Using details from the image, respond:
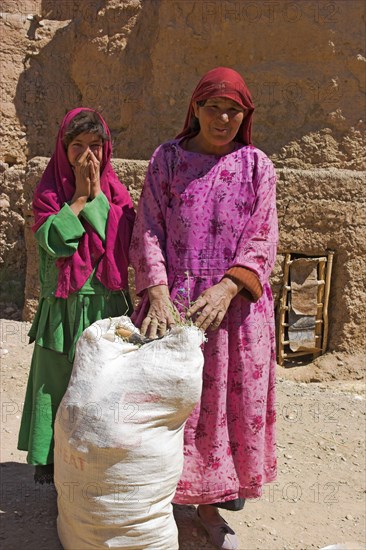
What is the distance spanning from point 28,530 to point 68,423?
0.87 metres

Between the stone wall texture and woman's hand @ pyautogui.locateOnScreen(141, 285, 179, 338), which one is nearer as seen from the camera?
woman's hand @ pyautogui.locateOnScreen(141, 285, 179, 338)

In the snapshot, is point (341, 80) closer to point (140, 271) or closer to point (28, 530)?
point (140, 271)

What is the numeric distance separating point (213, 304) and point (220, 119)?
27.1 inches

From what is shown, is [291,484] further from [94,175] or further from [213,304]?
[94,175]

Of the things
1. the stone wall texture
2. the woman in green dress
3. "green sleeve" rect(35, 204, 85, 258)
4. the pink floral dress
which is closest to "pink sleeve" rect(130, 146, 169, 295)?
the pink floral dress

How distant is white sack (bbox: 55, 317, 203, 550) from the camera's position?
7.16 feet

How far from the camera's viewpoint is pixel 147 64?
19.9 ft

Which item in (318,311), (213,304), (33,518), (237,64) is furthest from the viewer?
(237,64)

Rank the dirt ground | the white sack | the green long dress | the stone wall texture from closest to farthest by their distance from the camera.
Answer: the white sack → the green long dress → the dirt ground → the stone wall texture

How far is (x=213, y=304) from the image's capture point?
2.39 m

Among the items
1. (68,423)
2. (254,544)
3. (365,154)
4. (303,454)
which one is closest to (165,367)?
(68,423)

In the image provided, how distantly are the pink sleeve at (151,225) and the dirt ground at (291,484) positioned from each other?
3.75ft

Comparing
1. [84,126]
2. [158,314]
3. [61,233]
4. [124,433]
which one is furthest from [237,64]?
[124,433]

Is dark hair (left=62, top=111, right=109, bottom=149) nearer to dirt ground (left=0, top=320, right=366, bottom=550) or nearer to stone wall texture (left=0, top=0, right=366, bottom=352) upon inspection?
dirt ground (left=0, top=320, right=366, bottom=550)
